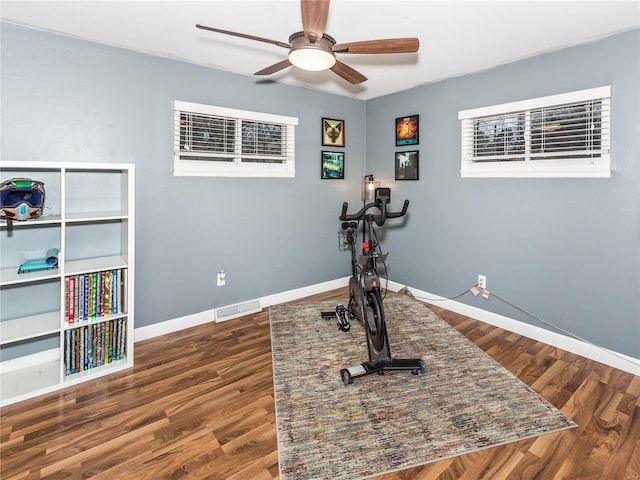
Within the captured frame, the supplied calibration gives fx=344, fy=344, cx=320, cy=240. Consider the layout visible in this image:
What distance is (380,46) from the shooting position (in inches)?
80.0

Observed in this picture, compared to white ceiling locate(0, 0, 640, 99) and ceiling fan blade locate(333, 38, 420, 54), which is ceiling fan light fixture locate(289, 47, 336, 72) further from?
white ceiling locate(0, 0, 640, 99)

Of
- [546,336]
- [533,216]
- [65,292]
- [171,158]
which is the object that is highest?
[171,158]

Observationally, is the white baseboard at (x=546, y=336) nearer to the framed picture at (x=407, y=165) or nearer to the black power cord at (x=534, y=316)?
the black power cord at (x=534, y=316)

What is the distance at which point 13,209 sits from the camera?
2.20 metres

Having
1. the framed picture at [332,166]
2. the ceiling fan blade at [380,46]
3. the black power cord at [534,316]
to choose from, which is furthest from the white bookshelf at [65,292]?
the black power cord at [534,316]

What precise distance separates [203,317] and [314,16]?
2808 millimetres

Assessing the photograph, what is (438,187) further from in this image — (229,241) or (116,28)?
(116,28)

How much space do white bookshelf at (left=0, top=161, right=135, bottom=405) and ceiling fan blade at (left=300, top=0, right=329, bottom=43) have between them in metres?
1.64

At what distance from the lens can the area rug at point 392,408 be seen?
1772mm

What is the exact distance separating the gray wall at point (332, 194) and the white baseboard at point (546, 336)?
0.08 meters

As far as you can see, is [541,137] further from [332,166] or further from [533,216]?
[332,166]

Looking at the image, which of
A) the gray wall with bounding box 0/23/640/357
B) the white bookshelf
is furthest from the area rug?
the white bookshelf

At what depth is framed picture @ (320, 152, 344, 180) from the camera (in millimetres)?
4258

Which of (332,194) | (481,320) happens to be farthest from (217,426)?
(332,194)
